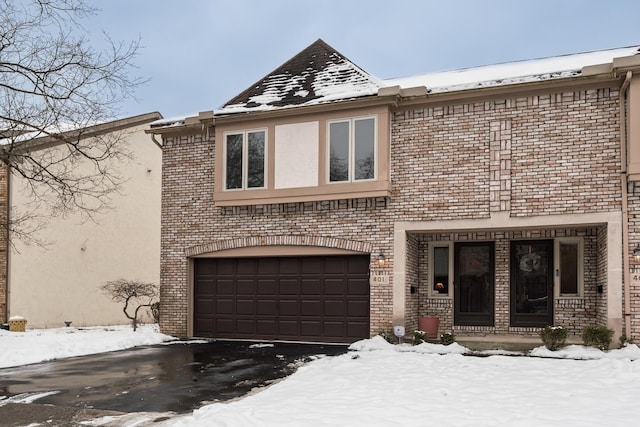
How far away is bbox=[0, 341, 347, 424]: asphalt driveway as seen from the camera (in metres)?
8.04

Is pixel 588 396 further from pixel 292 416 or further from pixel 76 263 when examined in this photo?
pixel 76 263

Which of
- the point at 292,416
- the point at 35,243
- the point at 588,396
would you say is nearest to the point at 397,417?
the point at 292,416

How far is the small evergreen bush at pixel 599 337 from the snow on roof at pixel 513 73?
16.9 ft

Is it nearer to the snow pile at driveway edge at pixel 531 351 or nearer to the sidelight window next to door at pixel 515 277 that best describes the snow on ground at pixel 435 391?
the snow pile at driveway edge at pixel 531 351

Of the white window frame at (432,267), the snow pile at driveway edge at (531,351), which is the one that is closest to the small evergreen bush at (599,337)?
the snow pile at driveway edge at (531,351)

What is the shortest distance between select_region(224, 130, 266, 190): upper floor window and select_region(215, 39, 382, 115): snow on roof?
68 centimetres

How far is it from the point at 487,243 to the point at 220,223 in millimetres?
6725

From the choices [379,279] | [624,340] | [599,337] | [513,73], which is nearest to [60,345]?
[379,279]

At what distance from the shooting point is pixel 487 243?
14.0m

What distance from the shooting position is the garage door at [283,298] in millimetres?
14031

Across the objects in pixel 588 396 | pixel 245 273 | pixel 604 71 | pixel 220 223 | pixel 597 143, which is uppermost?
pixel 604 71

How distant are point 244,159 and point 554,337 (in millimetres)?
8189

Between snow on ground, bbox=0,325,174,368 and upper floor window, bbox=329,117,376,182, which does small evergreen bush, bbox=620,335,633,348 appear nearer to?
upper floor window, bbox=329,117,376,182

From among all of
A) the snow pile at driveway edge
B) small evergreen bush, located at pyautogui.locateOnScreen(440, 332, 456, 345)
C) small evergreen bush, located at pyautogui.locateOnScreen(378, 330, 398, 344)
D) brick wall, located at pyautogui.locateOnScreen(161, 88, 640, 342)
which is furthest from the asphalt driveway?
brick wall, located at pyautogui.locateOnScreen(161, 88, 640, 342)
